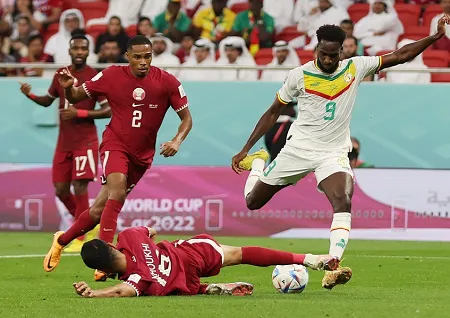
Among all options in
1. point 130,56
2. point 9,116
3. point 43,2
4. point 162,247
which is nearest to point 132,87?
point 130,56

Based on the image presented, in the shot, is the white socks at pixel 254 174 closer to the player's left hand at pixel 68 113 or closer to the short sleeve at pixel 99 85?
the short sleeve at pixel 99 85

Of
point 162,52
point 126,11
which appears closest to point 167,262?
point 162,52

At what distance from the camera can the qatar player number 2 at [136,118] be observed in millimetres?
11820

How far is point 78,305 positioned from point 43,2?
14.7 meters

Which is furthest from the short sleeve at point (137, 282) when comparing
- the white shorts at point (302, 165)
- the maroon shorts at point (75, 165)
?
the maroon shorts at point (75, 165)

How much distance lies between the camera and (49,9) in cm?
2231

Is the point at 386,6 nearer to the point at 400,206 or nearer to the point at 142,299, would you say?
the point at 400,206

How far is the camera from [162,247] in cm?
943

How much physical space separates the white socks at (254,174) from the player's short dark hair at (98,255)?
3.08m

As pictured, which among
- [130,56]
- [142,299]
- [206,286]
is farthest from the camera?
[130,56]

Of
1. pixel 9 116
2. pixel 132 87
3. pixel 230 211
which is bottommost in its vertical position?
pixel 230 211

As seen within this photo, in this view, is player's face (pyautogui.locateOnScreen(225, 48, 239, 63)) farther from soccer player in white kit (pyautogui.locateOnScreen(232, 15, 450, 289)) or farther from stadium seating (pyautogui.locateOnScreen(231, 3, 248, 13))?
soccer player in white kit (pyautogui.locateOnScreen(232, 15, 450, 289))

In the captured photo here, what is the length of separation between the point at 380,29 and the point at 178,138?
9.16m

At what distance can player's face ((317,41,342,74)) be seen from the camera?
10.5m
